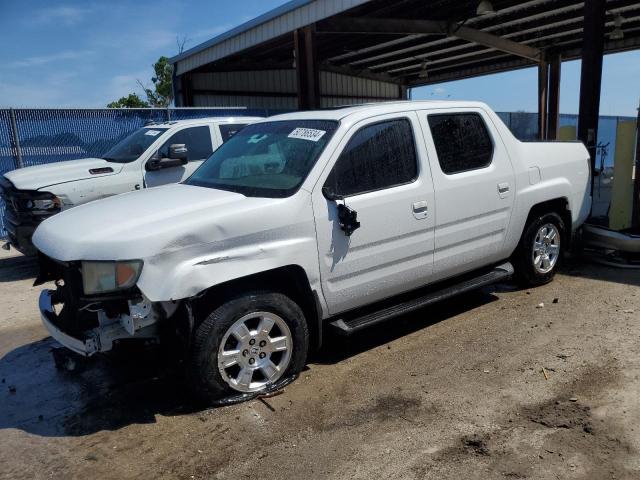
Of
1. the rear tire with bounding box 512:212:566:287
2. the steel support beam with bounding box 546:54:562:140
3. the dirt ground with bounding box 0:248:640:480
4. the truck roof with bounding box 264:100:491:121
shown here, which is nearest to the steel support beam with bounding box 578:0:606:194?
the rear tire with bounding box 512:212:566:287

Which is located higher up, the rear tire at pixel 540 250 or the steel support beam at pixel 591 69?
the steel support beam at pixel 591 69

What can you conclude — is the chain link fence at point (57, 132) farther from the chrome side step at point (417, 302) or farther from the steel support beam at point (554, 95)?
the steel support beam at point (554, 95)

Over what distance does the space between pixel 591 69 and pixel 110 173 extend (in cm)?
712

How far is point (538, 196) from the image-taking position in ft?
17.1

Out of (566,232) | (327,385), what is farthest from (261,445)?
(566,232)

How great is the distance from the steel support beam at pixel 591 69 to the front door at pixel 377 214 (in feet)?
16.1

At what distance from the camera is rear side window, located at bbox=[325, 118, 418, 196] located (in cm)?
389

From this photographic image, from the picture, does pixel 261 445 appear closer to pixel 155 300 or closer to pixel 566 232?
pixel 155 300

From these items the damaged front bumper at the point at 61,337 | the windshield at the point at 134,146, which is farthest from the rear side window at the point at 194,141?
the damaged front bumper at the point at 61,337

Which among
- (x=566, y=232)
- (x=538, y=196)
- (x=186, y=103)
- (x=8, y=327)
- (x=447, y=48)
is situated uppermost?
(x=447, y=48)

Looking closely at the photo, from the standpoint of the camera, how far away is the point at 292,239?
11.8 ft

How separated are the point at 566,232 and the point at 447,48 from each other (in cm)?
1437

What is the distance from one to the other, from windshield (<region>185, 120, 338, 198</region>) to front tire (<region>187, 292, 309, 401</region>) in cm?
79

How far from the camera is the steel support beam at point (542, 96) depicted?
62.7 feet
